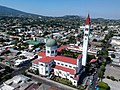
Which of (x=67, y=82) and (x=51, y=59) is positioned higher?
(x=51, y=59)

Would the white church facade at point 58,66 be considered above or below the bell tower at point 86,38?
below

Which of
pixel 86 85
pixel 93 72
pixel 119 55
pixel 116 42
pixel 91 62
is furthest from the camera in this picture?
pixel 116 42

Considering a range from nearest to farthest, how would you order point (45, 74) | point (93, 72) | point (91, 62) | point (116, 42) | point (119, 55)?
point (45, 74), point (93, 72), point (91, 62), point (119, 55), point (116, 42)

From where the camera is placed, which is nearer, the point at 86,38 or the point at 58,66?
the point at 58,66

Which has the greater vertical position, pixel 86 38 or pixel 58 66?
pixel 86 38

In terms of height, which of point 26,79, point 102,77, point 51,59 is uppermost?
point 51,59

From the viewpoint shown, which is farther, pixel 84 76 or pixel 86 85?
pixel 84 76

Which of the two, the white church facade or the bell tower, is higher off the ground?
the bell tower

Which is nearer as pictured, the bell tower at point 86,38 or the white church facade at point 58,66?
the white church facade at point 58,66

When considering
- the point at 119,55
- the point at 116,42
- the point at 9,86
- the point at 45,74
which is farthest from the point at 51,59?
the point at 116,42

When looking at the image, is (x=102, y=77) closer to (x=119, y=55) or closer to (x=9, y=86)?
(x=119, y=55)

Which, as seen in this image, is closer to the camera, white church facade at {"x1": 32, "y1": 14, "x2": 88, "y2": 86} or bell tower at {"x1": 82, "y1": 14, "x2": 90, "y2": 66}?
white church facade at {"x1": 32, "y1": 14, "x2": 88, "y2": 86}
